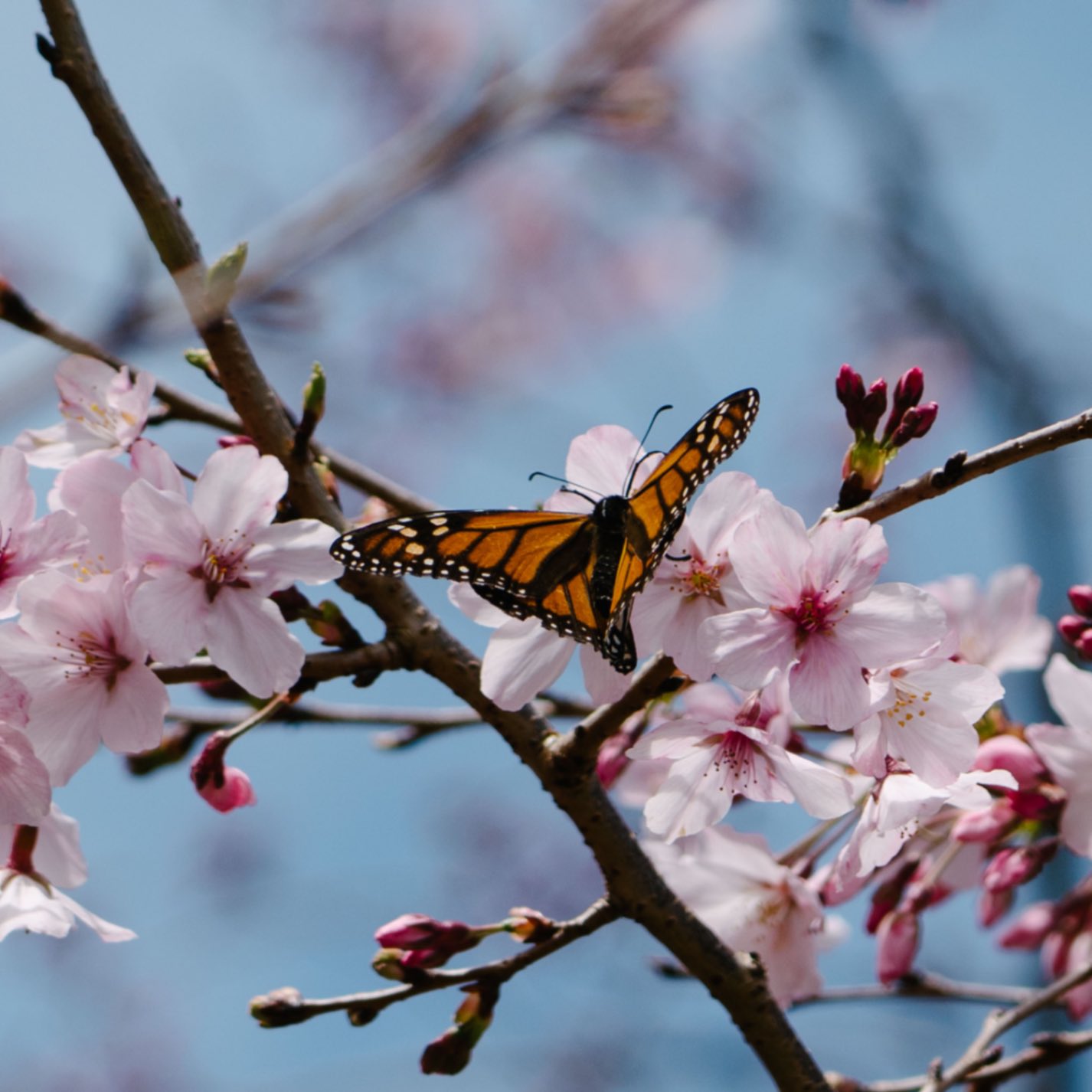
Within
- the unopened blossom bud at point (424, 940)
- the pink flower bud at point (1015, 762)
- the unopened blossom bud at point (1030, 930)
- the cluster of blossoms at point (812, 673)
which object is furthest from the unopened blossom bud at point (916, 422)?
the unopened blossom bud at point (1030, 930)

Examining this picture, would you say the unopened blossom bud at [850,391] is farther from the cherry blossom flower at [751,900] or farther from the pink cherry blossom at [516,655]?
the cherry blossom flower at [751,900]

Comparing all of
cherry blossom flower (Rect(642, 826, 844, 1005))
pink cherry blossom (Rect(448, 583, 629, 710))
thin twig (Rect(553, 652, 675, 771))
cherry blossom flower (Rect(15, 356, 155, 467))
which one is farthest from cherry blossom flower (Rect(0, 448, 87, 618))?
cherry blossom flower (Rect(642, 826, 844, 1005))

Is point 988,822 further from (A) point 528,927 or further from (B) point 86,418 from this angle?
(B) point 86,418

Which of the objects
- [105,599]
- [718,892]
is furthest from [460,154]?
[718,892]

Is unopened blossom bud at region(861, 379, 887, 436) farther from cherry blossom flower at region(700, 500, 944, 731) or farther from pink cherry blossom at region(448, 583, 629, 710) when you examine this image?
pink cherry blossom at region(448, 583, 629, 710)

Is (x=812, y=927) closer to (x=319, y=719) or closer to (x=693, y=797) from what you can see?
(x=693, y=797)

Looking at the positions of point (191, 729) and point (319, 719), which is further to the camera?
point (319, 719)

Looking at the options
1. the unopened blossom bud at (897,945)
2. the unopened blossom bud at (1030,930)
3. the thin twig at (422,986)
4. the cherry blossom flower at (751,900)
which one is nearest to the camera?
the thin twig at (422,986)
